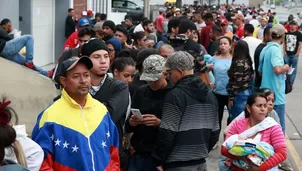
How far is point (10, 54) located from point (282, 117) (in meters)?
4.43

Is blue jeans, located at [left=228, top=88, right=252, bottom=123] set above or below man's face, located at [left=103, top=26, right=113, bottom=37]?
below

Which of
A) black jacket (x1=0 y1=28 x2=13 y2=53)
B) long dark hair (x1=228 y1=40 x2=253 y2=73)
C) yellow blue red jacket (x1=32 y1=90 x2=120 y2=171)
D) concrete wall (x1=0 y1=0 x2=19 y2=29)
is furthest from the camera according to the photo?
concrete wall (x1=0 y1=0 x2=19 y2=29)

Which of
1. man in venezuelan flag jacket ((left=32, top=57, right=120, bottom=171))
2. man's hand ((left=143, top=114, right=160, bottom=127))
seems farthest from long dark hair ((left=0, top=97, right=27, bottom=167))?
man's hand ((left=143, top=114, right=160, bottom=127))

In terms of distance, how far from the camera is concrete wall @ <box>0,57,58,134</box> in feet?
24.3

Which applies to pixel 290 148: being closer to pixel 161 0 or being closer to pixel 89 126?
pixel 89 126

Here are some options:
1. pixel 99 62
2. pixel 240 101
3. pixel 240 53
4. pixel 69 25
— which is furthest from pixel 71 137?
pixel 69 25

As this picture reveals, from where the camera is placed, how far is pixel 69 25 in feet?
59.9

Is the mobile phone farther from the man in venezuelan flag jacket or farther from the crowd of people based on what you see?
the man in venezuelan flag jacket

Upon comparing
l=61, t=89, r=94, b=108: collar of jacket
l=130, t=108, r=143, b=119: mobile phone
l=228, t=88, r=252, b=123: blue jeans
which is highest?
l=61, t=89, r=94, b=108: collar of jacket

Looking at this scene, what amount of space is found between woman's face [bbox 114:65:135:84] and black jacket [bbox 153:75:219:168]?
92 centimetres

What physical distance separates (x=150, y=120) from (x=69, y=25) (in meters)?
13.4

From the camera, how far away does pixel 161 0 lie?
144 ft

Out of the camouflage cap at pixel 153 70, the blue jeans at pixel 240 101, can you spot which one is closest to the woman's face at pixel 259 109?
the camouflage cap at pixel 153 70

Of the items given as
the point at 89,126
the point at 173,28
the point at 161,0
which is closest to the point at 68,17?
the point at 173,28
